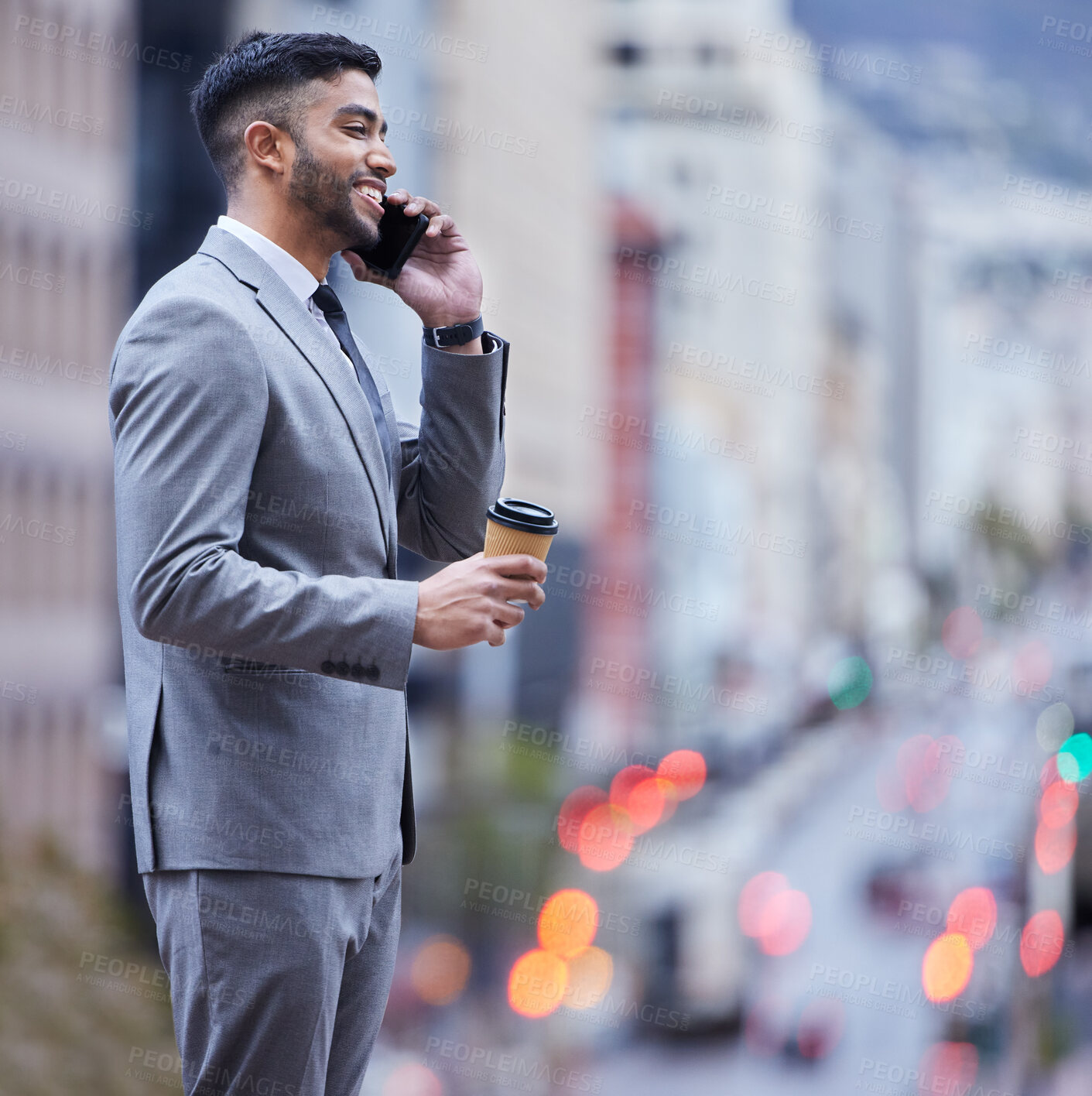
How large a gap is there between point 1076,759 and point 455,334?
11.5 metres

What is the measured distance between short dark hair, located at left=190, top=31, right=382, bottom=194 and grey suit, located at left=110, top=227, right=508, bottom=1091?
0.15 m

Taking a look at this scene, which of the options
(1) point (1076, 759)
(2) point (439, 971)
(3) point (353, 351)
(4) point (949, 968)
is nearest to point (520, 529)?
(3) point (353, 351)

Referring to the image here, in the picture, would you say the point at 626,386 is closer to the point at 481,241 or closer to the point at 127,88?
the point at 481,241

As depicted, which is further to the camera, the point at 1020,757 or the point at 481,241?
the point at 1020,757

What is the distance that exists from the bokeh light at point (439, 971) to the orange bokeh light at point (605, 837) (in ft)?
37.9

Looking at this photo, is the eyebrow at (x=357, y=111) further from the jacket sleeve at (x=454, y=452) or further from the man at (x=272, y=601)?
the jacket sleeve at (x=454, y=452)

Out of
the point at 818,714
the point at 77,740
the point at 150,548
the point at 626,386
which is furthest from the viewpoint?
the point at 818,714

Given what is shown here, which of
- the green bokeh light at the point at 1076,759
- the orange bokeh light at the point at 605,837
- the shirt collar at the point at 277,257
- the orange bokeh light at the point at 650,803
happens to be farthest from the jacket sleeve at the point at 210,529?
the orange bokeh light at the point at 650,803

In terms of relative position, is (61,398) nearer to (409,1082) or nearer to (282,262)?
(409,1082)

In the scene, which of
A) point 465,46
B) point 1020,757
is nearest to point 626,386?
point 465,46

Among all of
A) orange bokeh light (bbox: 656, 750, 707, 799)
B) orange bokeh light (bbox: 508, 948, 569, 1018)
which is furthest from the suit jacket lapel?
orange bokeh light (bbox: 656, 750, 707, 799)

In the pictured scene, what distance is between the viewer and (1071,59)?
11331 cm

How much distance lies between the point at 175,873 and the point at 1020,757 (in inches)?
3332

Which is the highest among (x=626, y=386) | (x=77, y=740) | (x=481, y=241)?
(x=481, y=241)
